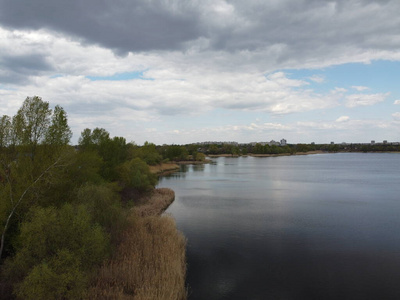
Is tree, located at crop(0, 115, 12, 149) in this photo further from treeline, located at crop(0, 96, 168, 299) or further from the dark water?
the dark water

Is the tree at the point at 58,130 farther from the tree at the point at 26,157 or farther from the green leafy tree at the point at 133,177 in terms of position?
the green leafy tree at the point at 133,177

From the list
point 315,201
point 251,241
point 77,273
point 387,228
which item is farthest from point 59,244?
point 315,201

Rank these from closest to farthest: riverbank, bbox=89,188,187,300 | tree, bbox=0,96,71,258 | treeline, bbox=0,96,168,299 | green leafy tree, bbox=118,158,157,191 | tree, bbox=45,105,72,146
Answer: treeline, bbox=0,96,168,299 → riverbank, bbox=89,188,187,300 → tree, bbox=0,96,71,258 → tree, bbox=45,105,72,146 → green leafy tree, bbox=118,158,157,191

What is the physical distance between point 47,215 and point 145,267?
6779 mm

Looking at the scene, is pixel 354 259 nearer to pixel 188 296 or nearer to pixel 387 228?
pixel 387 228

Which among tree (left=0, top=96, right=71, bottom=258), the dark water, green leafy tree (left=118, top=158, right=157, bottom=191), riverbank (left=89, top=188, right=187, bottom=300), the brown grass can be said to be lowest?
the dark water

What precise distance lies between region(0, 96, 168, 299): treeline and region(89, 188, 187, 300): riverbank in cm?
89

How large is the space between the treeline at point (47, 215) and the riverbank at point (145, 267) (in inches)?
35.0

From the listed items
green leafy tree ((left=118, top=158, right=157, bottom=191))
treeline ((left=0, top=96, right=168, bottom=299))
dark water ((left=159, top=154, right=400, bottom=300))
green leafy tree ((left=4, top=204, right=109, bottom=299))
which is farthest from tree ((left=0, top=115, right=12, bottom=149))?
green leafy tree ((left=118, top=158, right=157, bottom=191))

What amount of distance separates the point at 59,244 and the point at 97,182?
57.1 feet

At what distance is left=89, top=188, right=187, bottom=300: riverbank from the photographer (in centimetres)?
1593

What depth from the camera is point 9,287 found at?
1514cm

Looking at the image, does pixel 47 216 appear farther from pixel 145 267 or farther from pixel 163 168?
pixel 163 168

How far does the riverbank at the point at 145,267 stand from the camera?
15.9m
